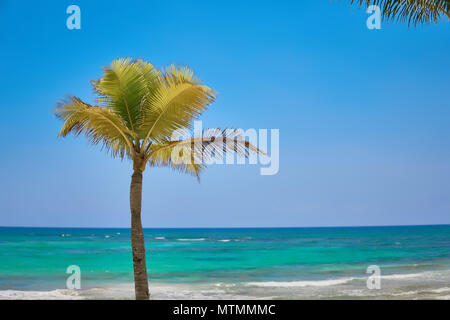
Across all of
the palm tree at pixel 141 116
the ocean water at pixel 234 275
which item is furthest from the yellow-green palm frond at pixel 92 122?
the ocean water at pixel 234 275

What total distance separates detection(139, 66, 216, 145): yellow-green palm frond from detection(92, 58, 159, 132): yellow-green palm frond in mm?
162

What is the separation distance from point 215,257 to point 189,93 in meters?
32.1

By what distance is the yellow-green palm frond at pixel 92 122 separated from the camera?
7160 millimetres

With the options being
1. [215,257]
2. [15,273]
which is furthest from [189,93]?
[215,257]

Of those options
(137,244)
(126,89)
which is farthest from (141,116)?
(137,244)

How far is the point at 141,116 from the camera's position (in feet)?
25.0

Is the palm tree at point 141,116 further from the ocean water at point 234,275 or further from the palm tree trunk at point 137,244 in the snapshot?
the ocean water at point 234,275

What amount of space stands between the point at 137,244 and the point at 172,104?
2376mm

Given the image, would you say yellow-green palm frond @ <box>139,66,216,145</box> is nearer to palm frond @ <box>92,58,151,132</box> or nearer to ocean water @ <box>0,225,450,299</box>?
palm frond @ <box>92,58,151,132</box>

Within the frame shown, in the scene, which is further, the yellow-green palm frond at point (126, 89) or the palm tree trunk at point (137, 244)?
the yellow-green palm frond at point (126, 89)

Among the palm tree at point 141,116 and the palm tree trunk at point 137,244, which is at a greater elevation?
the palm tree at point 141,116

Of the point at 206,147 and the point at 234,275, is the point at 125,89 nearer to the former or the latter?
the point at 206,147
